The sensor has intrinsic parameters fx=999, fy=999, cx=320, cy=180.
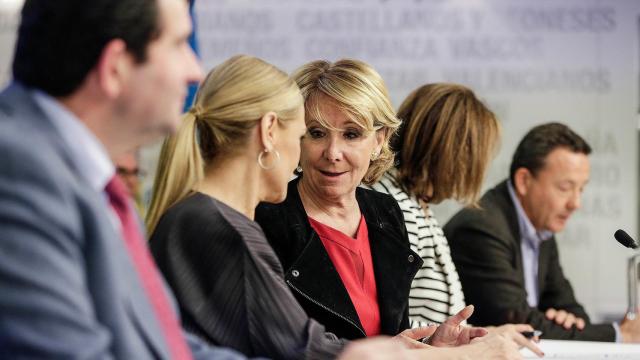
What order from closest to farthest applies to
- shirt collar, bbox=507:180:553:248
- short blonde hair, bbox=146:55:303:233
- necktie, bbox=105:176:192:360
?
1. necktie, bbox=105:176:192:360
2. short blonde hair, bbox=146:55:303:233
3. shirt collar, bbox=507:180:553:248

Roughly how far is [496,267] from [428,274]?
1.93ft

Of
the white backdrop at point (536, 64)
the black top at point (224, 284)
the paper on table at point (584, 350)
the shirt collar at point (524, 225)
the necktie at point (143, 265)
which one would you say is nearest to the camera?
the necktie at point (143, 265)

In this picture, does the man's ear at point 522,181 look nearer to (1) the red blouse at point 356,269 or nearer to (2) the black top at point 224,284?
(1) the red blouse at point 356,269

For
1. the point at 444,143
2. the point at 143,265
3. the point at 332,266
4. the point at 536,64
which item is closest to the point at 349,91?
the point at 332,266

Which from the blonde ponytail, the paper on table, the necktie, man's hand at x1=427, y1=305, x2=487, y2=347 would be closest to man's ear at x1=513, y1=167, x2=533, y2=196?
the paper on table

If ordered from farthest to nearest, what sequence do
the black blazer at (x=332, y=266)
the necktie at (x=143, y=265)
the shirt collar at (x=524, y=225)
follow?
the shirt collar at (x=524, y=225), the black blazer at (x=332, y=266), the necktie at (x=143, y=265)

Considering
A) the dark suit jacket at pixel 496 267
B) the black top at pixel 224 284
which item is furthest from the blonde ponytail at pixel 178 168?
the dark suit jacket at pixel 496 267

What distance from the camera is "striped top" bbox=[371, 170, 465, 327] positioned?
110 inches

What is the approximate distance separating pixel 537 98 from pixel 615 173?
0.54m

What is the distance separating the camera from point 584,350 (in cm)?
277

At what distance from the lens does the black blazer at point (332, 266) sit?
2.30 metres

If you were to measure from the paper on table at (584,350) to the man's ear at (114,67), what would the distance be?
5.64 feet

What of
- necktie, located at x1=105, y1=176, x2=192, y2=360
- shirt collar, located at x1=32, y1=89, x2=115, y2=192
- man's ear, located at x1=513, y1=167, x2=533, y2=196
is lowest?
man's ear, located at x1=513, y1=167, x2=533, y2=196

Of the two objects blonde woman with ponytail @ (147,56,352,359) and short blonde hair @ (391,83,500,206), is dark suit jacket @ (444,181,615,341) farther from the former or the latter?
blonde woman with ponytail @ (147,56,352,359)
